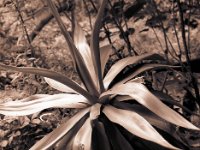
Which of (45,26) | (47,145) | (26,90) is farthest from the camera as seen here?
(45,26)

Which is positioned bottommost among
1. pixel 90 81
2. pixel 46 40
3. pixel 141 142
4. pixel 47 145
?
pixel 141 142

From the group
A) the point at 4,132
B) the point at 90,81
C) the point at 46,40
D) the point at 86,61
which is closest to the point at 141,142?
the point at 90,81

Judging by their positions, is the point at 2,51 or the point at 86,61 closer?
the point at 86,61

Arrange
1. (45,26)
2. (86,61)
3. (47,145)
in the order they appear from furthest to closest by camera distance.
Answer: (45,26)
(86,61)
(47,145)

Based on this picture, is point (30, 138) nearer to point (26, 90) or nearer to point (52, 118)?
point (52, 118)

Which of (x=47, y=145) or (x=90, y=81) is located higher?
(x=90, y=81)

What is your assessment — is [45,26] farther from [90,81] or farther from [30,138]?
[90,81]

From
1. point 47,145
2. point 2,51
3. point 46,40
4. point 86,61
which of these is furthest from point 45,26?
point 47,145
